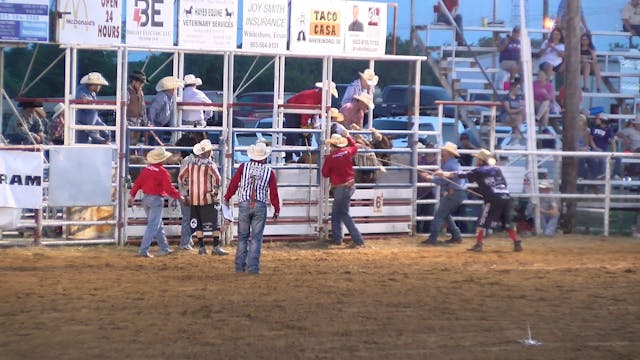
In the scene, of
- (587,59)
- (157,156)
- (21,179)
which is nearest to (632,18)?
(587,59)

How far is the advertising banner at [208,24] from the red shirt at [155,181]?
2.36 meters

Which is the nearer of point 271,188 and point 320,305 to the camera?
point 320,305

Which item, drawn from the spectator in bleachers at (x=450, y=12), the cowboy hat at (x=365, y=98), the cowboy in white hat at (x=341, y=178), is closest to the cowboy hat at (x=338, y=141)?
the cowboy in white hat at (x=341, y=178)

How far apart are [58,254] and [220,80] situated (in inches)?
790

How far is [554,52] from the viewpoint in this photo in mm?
24281

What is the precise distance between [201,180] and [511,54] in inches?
415

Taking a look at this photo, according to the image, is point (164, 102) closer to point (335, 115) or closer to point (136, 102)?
point (136, 102)

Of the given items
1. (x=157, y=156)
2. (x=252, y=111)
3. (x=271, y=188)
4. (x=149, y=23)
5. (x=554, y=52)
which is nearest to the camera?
(x=271, y=188)

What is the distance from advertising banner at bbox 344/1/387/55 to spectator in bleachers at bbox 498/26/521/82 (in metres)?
6.36

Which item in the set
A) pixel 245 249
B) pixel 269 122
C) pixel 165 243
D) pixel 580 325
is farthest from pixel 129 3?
pixel 580 325

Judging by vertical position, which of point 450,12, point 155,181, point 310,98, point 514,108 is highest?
point 450,12

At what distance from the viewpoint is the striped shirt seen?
16234 mm

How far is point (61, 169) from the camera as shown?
16.7 m

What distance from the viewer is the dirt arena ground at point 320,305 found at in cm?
934
